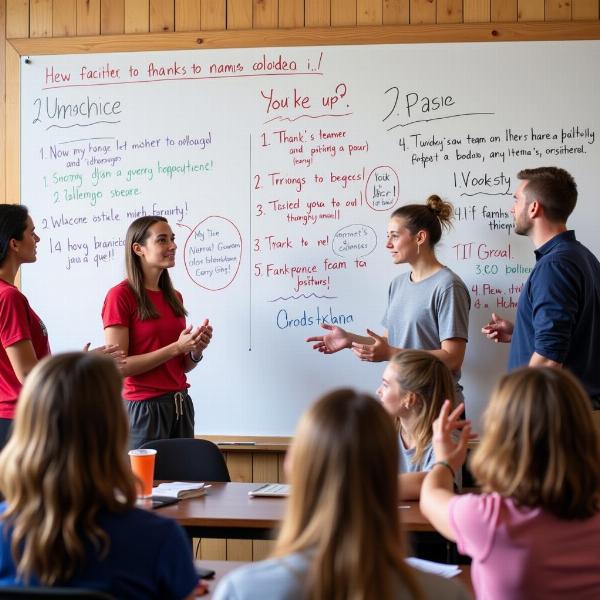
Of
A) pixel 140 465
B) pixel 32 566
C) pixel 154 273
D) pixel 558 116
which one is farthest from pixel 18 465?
pixel 558 116

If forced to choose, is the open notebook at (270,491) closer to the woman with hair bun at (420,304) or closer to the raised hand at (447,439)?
the raised hand at (447,439)

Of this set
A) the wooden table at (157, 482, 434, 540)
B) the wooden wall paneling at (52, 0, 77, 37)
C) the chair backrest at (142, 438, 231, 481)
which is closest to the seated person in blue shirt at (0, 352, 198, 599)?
the wooden table at (157, 482, 434, 540)

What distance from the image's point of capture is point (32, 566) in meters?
1.36

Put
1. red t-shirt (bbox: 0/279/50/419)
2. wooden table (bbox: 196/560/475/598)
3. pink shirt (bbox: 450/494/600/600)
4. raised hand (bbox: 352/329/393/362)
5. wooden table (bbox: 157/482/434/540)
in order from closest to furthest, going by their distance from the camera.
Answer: pink shirt (bbox: 450/494/600/600) → wooden table (bbox: 196/560/475/598) → wooden table (bbox: 157/482/434/540) → red t-shirt (bbox: 0/279/50/419) → raised hand (bbox: 352/329/393/362)

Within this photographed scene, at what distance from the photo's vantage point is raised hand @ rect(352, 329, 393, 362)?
11.2ft

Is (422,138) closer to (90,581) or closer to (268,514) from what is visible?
(268,514)

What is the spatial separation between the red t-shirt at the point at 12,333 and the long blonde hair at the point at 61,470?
5.90 ft

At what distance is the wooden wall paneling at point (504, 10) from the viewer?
12.4 ft

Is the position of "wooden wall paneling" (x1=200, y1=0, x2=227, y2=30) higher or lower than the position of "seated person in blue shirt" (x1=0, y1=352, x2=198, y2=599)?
higher

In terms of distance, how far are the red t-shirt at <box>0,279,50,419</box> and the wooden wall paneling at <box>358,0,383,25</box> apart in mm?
1982

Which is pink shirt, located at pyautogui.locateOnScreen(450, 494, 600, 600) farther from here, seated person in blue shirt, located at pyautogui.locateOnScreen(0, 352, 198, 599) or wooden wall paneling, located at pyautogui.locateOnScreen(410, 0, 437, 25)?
wooden wall paneling, located at pyautogui.locateOnScreen(410, 0, 437, 25)

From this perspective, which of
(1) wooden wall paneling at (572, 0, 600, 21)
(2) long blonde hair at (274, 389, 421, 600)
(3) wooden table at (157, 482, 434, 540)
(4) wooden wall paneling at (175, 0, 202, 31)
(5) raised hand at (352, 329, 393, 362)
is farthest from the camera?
(4) wooden wall paneling at (175, 0, 202, 31)

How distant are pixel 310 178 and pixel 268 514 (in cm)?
192

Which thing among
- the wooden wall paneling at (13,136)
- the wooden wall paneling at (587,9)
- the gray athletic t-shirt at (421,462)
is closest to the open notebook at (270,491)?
the gray athletic t-shirt at (421,462)
